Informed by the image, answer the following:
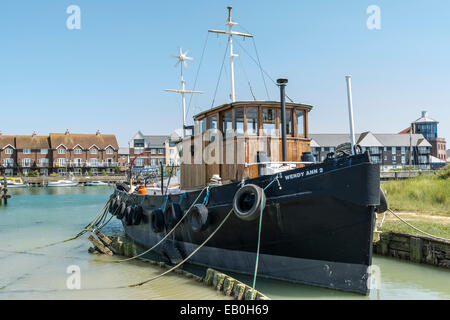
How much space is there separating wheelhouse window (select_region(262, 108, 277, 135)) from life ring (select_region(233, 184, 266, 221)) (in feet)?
9.15

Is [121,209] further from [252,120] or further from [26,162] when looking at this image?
[26,162]

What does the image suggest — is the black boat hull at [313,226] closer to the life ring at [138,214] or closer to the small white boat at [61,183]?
the life ring at [138,214]

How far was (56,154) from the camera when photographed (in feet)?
244

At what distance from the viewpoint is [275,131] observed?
33.3 ft

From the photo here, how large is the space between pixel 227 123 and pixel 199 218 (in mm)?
2914

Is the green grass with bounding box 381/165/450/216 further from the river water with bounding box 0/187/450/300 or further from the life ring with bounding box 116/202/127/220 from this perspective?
the life ring with bounding box 116/202/127/220

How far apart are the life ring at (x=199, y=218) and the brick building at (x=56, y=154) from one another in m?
70.9

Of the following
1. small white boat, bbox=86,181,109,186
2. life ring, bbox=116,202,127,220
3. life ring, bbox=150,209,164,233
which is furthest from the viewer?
small white boat, bbox=86,181,109,186

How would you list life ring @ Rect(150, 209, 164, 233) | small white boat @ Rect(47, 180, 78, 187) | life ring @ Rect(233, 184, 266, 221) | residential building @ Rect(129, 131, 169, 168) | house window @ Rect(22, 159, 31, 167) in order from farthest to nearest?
residential building @ Rect(129, 131, 169, 168), house window @ Rect(22, 159, 31, 167), small white boat @ Rect(47, 180, 78, 187), life ring @ Rect(150, 209, 164, 233), life ring @ Rect(233, 184, 266, 221)

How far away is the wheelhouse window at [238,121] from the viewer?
10.0 m

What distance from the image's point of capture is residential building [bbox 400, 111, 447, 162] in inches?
3285

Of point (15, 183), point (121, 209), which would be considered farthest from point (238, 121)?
point (15, 183)

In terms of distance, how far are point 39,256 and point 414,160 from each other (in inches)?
3142

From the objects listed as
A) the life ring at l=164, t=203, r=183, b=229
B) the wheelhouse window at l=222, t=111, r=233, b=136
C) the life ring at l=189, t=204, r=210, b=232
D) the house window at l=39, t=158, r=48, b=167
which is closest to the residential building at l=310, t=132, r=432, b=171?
the house window at l=39, t=158, r=48, b=167
